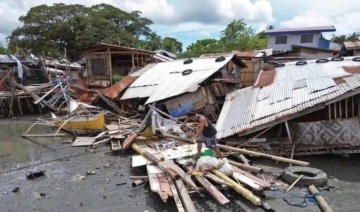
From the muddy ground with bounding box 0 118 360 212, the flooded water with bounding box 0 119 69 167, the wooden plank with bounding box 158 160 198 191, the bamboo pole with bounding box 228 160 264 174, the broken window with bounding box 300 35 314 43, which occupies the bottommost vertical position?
the muddy ground with bounding box 0 118 360 212

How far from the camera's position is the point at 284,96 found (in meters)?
14.2

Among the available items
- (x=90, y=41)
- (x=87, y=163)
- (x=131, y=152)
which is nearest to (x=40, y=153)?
(x=87, y=163)

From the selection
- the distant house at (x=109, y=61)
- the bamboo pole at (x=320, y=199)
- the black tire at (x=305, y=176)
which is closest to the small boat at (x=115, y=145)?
the black tire at (x=305, y=176)

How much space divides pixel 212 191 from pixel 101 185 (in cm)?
388

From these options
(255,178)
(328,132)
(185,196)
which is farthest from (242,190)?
(328,132)

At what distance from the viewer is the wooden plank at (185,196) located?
8.22 m

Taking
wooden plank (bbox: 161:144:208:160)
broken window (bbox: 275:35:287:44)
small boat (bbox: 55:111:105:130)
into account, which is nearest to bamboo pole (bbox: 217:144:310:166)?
wooden plank (bbox: 161:144:208:160)

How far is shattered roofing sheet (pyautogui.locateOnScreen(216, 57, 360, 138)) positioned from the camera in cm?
1276

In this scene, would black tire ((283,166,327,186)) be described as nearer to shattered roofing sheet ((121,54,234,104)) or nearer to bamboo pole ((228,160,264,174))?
bamboo pole ((228,160,264,174))

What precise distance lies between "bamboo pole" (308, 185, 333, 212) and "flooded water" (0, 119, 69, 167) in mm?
10355

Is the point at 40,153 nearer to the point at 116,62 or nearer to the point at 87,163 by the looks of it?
the point at 87,163

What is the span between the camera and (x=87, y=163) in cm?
1345

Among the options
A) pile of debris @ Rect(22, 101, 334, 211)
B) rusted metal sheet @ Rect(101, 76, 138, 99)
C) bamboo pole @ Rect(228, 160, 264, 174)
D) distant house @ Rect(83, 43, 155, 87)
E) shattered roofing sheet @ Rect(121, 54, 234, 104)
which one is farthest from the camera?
distant house @ Rect(83, 43, 155, 87)

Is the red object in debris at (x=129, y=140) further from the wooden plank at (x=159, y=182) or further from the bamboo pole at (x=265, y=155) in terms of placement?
the bamboo pole at (x=265, y=155)
